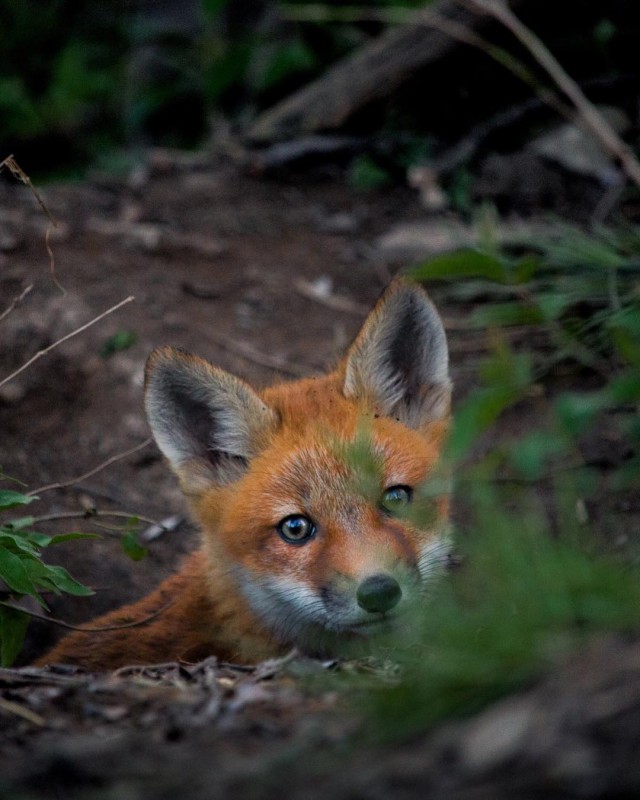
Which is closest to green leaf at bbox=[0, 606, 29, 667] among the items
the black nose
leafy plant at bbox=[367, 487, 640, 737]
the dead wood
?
the black nose

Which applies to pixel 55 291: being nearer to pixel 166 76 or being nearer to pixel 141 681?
pixel 141 681

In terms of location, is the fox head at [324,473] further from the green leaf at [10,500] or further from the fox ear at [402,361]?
the green leaf at [10,500]

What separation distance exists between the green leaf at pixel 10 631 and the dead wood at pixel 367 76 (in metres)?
4.72

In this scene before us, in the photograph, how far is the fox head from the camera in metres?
3.60

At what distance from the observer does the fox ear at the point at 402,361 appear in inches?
162

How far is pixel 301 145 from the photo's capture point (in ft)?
26.7

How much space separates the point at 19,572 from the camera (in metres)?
3.33

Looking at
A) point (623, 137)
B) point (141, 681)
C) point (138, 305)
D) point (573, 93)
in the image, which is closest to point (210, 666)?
point (141, 681)

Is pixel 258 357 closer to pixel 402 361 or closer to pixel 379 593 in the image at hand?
pixel 402 361

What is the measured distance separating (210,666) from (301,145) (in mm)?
5701

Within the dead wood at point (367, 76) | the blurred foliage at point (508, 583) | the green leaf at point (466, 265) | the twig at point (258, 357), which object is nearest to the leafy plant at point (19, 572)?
the blurred foliage at point (508, 583)

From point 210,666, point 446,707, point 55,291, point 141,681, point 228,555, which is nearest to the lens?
point 446,707


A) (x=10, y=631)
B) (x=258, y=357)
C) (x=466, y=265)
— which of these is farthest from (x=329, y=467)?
(x=258, y=357)

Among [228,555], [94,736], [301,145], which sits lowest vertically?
[94,736]
